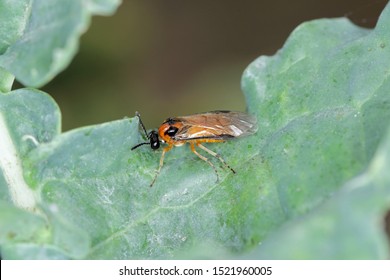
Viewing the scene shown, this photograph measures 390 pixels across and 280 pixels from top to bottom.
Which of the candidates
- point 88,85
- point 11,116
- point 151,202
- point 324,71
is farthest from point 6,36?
point 88,85

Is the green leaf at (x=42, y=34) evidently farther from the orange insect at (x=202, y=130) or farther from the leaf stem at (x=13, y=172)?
→ the orange insect at (x=202, y=130)

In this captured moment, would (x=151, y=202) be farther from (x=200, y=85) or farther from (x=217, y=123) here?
(x=200, y=85)

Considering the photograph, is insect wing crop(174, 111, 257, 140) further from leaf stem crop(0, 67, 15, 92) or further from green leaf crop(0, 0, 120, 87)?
green leaf crop(0, 0, 120, 87)

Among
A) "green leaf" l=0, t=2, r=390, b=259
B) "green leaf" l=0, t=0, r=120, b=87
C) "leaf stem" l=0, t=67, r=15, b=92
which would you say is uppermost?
"green leaf" l=0, t=0, r=120, b=87

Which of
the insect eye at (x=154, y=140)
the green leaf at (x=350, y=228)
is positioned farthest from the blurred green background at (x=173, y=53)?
the green leaf at (x=350, y=228)

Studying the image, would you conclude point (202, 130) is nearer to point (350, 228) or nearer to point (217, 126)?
point (217, 126)

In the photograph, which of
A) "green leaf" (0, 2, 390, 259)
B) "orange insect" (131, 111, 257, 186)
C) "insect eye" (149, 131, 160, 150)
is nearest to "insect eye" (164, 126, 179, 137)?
"orange insect" (131, 111, 257, 186)
